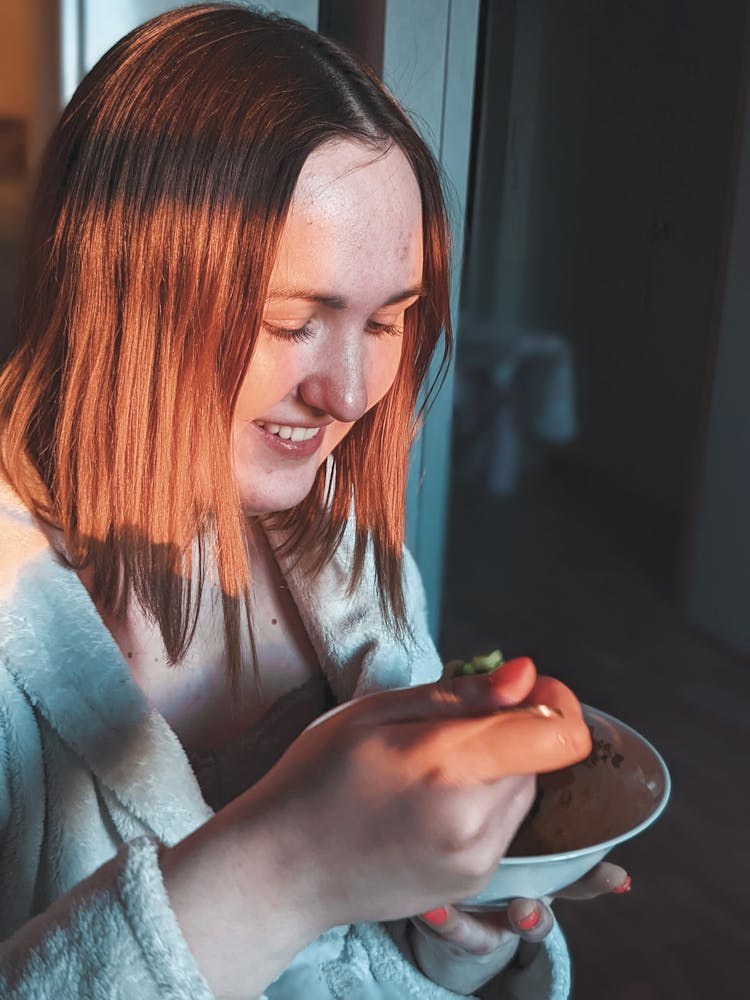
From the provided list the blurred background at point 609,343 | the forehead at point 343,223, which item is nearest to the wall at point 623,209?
the blurred background at point 609,343

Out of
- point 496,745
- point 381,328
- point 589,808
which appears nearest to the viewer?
point 496,745

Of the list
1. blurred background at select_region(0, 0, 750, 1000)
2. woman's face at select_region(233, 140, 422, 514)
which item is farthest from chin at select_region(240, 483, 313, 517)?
blurred background at select_region(0, 0, 750, 1000)

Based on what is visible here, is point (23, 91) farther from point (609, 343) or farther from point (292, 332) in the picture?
point (609, 343)

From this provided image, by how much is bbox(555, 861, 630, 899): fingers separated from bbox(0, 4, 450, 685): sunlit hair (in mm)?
364

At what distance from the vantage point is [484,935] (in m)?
0.88

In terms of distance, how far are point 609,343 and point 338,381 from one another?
1.87ft

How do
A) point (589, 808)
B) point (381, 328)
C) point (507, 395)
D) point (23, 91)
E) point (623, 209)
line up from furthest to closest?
1. point (507, 395)
2. point (623, 209)
3. point (23, 91)
4. point (381, 328)
5. point (589, 808)

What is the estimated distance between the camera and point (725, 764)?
1226 mm

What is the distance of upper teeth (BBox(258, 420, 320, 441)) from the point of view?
84cm

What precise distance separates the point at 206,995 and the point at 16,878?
11.1 inches

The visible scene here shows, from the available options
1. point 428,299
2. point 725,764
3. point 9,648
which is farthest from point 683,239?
point 9,648

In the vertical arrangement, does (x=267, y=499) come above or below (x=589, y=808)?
above

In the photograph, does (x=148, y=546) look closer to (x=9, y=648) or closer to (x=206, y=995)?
(x=9, y=648)

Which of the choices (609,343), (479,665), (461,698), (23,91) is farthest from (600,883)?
(23,91)
